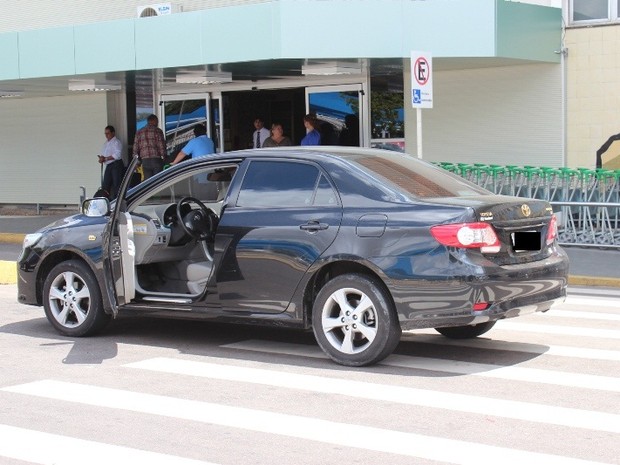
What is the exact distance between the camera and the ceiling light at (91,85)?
71.8 feet

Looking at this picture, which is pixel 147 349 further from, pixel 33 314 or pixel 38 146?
pixel 38 146

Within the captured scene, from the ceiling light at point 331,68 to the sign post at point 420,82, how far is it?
387 cm

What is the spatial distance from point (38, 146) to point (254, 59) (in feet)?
36.1

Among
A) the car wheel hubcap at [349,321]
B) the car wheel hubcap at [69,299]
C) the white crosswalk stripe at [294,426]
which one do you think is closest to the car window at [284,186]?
the car wheel hubcap at [349,321]

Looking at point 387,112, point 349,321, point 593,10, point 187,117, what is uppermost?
point 593,10

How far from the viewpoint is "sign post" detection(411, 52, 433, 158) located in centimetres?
1468

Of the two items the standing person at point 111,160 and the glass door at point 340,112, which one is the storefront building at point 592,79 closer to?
the glass door at point 340,112

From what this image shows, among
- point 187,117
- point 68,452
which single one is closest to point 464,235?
point 68,452

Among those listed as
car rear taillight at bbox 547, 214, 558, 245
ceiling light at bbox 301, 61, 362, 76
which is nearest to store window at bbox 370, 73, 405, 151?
ceiling light at bbox 301, 61, 362, 76

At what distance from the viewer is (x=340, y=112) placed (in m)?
21.8

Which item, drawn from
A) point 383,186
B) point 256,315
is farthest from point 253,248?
point 383,186

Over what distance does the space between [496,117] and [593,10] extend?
7.89 feet

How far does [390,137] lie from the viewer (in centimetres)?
2112

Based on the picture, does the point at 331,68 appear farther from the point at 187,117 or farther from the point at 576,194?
the point at 187,117
